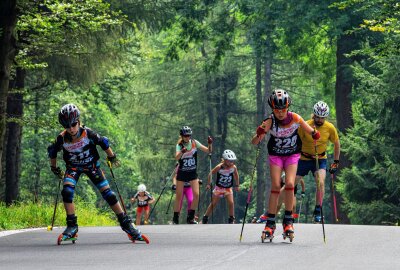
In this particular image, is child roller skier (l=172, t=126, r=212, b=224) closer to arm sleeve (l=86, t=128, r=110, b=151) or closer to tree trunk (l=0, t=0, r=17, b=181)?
tree trunk (l=0, t=0, r=17, b=181)

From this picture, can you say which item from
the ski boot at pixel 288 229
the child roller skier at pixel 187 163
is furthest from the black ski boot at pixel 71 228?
the child roller skier at pixel 187 163

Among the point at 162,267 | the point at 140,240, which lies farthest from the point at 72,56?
the point at 162,267

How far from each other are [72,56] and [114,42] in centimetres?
244

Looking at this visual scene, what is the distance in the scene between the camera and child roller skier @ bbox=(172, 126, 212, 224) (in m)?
24.7

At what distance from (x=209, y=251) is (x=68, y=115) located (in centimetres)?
270

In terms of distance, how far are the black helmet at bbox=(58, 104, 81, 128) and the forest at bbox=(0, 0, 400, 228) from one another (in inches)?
202

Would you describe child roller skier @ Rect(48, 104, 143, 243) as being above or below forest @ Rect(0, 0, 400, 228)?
below

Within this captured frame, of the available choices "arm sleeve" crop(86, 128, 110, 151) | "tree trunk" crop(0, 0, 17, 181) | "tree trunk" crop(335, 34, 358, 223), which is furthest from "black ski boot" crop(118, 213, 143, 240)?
"tree trunk" crop(335, 34, 358, 223)

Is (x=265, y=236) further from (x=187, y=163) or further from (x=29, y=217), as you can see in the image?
(x=187, y=163)

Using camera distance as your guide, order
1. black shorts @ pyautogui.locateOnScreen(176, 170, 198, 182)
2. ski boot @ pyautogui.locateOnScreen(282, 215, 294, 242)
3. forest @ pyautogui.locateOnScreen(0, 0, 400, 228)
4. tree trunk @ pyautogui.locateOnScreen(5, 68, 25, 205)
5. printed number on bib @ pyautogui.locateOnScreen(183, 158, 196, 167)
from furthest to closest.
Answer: tree trunk @ pyautogui.locateOnScreen(5, 68, 25, 205) < forest @ pyautogui.locateOnScreen(0, 0, 400, 228) < black shorts @ pyautogui.locateOnScreen(176, 170, 198, 182) < printed number on bib @ pyautogui.locateOnScreen(183, 158, 196, 167) < ski boot @ pyautogui.locateOnScreen(282, 215, 294, 242)

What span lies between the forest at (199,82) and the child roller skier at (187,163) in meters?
2.79

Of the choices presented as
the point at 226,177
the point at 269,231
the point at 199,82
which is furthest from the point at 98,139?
the point at 199,82

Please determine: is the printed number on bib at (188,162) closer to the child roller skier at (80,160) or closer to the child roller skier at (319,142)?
the child roller skier at (319,142)

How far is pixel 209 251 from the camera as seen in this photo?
14086mm
